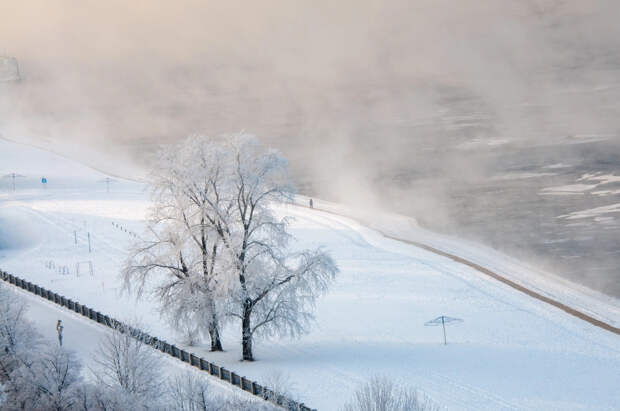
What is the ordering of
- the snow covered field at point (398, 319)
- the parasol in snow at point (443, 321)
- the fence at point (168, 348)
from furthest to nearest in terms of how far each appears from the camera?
the parasol in snow at point (443, 321), the snow covered field at point (398, 319), the fence at point (168, 348)

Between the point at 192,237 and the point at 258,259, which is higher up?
the point at 192,237

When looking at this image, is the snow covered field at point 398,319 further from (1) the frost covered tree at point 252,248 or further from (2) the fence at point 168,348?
(1) the frost covered tree at point 252,248

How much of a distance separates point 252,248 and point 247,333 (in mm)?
2783

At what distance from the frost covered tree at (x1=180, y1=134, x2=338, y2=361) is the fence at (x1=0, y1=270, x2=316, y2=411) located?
7.24ft

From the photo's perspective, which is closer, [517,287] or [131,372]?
[131,372]

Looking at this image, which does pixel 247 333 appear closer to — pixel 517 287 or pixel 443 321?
pixel 443 321

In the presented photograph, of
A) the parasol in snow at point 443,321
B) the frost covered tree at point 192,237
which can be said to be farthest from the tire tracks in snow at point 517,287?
the frost covered tree at point 192,237

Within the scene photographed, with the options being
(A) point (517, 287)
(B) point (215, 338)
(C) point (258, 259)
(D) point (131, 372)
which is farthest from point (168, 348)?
(A) point (517, 287)

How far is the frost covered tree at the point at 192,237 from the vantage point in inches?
1188

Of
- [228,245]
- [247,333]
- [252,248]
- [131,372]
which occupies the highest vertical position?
[228,245]

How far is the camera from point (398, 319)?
36094 millimetres

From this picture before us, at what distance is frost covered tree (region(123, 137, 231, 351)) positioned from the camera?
99.0 feet

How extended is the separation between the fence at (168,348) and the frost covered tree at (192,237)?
1207 millimetres

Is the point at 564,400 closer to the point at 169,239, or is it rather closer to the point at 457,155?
A: the point at 169,239
